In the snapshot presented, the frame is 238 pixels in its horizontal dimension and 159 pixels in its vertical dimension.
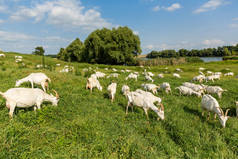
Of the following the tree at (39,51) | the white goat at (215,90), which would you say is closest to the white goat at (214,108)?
the white goat at (215,90)

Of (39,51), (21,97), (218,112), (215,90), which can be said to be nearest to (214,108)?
(218,112)

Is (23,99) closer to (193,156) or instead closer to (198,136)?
(193,156)

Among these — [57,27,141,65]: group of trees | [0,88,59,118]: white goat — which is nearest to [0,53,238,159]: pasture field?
[0,88,59,118]: white goat

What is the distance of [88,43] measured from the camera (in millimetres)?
51594

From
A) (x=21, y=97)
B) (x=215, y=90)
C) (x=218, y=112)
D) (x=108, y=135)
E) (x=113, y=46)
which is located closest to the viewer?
(x=108, y=135)

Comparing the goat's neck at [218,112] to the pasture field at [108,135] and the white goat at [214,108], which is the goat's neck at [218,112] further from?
the pasture field at [108,135]

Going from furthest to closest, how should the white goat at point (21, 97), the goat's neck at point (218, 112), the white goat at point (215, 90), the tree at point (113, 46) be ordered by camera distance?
the tree at point (113, 46) → the white goat at point (215, 90) → the goat's neck at point (218, 112) → the white goat at point (21, 97)

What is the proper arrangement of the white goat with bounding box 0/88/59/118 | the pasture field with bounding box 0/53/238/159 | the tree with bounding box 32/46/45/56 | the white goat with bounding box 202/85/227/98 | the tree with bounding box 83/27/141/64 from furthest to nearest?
1. the tree with bounding box 83/27/141/64
2. the tree with bounding box 32/46/45/56
3. the white goat with bounding box 202/85/227/98
4. the white goat with bounding box 0/88/59/118
5. the pasture field with bounding box 0/53/238/159

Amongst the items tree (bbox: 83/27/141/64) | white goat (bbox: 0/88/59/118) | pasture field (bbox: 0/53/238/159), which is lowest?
pasture field (bbox: 0/53/238/159)

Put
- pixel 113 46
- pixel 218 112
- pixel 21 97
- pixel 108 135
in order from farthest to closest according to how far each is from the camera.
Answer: pixel 113 46, pixel 218 112, pixel 21 97, pixel 108 135

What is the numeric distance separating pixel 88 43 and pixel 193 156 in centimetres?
5259

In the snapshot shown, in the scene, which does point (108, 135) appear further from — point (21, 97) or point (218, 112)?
point (218, 112)

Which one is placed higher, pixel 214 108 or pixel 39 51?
pixel 39 51

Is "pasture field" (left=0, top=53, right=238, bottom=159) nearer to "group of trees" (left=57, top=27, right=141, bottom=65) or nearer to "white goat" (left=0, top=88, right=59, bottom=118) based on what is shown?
"white goat" (left=0, top=88, right=59, bottom=118)
